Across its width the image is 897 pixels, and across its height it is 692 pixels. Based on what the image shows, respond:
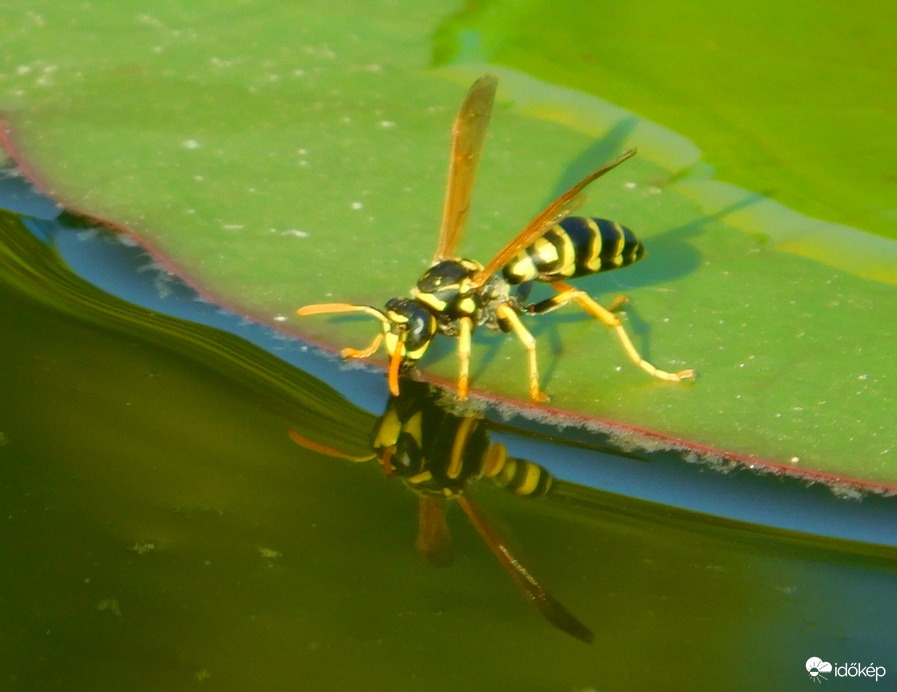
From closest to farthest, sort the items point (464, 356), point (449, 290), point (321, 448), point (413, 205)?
1. point (321, 448)
2. point (464, 356)
3. point (449, 290)
4. point (413, 205)

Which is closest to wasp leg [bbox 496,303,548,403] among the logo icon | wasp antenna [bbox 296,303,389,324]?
wasp antenna [bbox 296,303,389,324]

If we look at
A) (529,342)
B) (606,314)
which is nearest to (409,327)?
(529,342)

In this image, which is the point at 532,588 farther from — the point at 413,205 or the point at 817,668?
the point at 413,205

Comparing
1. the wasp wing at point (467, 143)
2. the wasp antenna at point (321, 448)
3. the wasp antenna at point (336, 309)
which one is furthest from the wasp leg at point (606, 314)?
the wasp antenna at point (321, 448)

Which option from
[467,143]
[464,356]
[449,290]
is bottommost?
[464,356]

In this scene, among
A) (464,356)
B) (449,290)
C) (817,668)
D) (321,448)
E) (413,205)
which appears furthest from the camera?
(413,205)

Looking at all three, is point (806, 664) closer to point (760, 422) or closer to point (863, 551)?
point (863, 551)

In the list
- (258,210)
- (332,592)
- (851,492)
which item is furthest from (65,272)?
(851,492)
